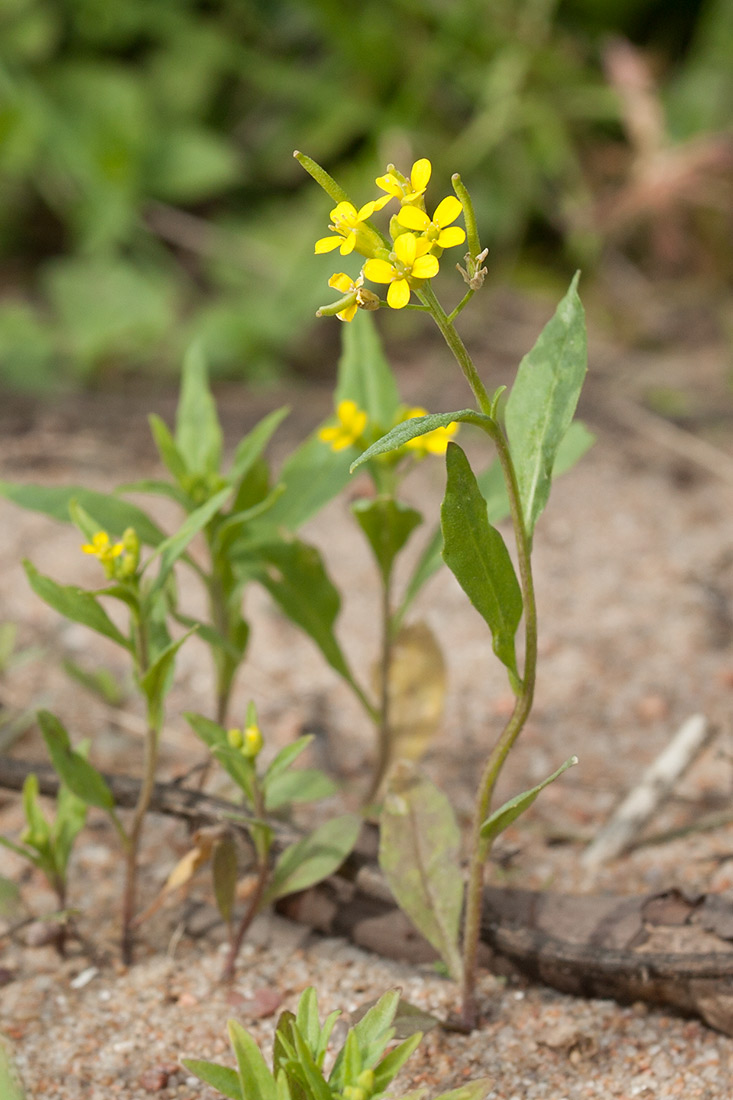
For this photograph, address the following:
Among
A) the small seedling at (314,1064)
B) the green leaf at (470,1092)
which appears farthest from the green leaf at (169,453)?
the green leaf at (470,1092)

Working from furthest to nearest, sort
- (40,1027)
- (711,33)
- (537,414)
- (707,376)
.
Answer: (711,33)
(707,376)
(40,1027)
(537,414)

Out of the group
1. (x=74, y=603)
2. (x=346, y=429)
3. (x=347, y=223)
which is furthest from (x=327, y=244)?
(x=74, y=603)

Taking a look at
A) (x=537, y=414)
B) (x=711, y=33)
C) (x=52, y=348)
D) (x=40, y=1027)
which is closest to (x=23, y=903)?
(x=40, y=1027)

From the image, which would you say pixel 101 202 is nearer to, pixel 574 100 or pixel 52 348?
pixel 52 348

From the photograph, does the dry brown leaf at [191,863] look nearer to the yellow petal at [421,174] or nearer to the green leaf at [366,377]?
the green leaf at [366,377]

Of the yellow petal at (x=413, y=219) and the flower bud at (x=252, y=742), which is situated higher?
the yellow petal at (x=413, y=219)

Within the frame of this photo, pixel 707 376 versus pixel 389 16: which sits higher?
pixel 389 16

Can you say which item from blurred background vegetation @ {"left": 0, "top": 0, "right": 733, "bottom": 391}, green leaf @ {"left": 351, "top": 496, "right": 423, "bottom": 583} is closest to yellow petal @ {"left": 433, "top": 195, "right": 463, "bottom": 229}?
green leaf @ {"left": 351, "top": 496, "right": 423, "bottom": 583}
